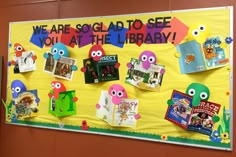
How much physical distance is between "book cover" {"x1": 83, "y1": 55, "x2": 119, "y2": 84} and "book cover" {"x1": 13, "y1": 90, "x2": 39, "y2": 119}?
0.49m

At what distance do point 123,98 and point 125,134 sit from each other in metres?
0.24

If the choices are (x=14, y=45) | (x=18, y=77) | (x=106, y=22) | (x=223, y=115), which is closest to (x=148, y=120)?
(x=223, y=115)

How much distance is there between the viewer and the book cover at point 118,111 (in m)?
1.82

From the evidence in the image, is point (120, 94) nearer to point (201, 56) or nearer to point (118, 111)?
point (118, 111)

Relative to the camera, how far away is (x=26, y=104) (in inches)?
85.1

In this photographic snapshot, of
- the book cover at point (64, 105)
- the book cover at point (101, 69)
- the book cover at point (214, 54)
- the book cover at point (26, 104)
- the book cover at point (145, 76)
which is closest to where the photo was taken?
the book cover at point (214, 54)

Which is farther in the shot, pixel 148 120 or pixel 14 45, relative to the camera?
pixel 14 45

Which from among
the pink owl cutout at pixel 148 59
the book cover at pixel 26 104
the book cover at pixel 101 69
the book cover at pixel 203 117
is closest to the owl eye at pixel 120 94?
the book cover at pixel 101 69

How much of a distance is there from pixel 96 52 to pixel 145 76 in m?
0.40

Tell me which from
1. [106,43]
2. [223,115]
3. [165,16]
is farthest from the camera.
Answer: [106,43]

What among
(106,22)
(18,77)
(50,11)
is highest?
(50,11)

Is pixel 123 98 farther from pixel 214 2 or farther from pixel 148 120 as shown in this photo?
pixel 214 2

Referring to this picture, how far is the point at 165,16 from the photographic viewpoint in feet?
5.77

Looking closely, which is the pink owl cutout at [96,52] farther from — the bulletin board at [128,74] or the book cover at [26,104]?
the book cover at [26,104]
